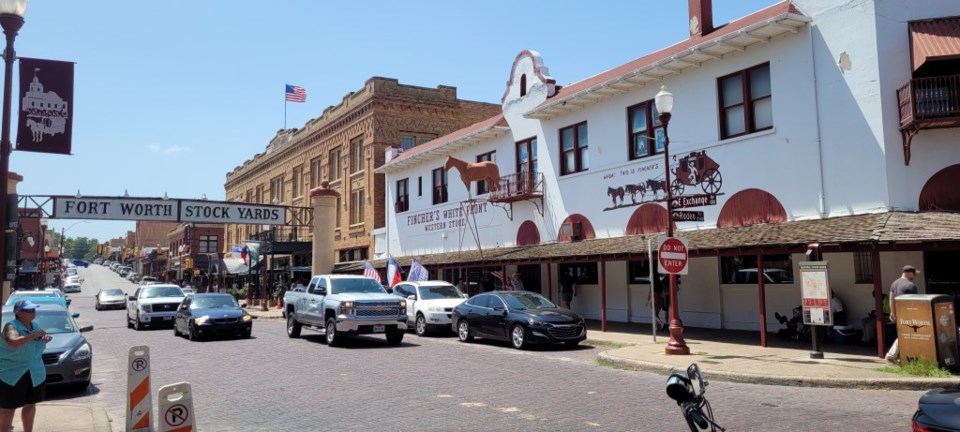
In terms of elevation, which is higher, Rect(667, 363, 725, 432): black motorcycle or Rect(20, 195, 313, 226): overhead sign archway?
Rect(20, 195, 313, 226): overhead sign archway

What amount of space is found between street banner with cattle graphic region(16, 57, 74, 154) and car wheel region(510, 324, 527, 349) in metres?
11.1

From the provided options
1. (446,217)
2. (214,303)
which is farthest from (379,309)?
(446,217)

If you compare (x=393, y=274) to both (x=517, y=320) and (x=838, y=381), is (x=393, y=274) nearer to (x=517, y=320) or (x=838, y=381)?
(x=517, y=320)

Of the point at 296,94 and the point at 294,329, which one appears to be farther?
the point at 296,94

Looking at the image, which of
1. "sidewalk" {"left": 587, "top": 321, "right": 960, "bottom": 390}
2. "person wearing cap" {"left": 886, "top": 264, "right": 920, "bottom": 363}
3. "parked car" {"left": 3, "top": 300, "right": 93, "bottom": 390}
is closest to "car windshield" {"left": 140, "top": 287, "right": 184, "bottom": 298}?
"parked car" {"left": 3, "top": 300, "right": 93, "bottom": 390}

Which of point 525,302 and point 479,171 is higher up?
point 479,171

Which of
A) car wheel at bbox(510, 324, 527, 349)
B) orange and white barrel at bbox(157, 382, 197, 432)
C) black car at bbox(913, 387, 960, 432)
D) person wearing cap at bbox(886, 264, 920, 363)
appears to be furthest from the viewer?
car wheel at bbox(510, 324, 527, 349)

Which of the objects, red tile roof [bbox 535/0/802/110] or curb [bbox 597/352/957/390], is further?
red tile roof [bbox 535/0/802/110]

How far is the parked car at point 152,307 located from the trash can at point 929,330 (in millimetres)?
22138

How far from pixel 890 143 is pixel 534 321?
8.85m

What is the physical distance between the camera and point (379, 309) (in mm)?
17219

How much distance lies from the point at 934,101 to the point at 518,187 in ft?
47.1

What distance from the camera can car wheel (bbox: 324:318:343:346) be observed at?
17.2 meters

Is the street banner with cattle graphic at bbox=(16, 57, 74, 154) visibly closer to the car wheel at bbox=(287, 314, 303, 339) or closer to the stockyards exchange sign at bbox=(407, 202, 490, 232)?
the car wheel at bbox=(287, 314, 303, 339)
